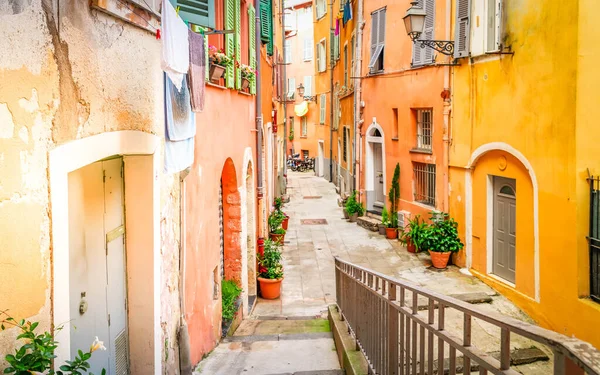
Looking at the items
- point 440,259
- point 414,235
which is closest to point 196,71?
point 440,259

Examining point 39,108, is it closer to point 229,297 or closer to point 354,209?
point 229,297

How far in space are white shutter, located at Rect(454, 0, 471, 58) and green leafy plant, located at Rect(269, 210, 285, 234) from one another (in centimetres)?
726

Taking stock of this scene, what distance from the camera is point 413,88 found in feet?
49.5

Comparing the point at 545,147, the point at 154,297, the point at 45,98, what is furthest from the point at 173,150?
Answer: the point at 545,147

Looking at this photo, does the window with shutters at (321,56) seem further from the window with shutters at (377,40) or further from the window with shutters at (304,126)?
the window with shutters at (377,40)

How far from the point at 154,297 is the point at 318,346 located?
3585mm

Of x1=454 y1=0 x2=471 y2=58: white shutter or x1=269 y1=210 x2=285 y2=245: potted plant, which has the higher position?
x1=454 y1=0 x2=471 y2=58: white shutter

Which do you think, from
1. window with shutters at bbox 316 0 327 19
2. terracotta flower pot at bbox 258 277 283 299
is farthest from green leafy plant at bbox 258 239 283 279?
window with shutters at bbox 316 0 327 19

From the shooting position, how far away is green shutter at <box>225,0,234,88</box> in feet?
29.9

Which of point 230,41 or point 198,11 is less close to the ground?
point 230,41

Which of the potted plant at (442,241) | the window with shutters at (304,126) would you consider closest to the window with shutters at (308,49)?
the window with shutters at (304,126)

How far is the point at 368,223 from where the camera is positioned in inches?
704

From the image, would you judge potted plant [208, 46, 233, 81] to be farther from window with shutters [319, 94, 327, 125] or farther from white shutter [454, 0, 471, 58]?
window with shutters [319, 94, 327, 125]

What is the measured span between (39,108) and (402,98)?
13.6m
